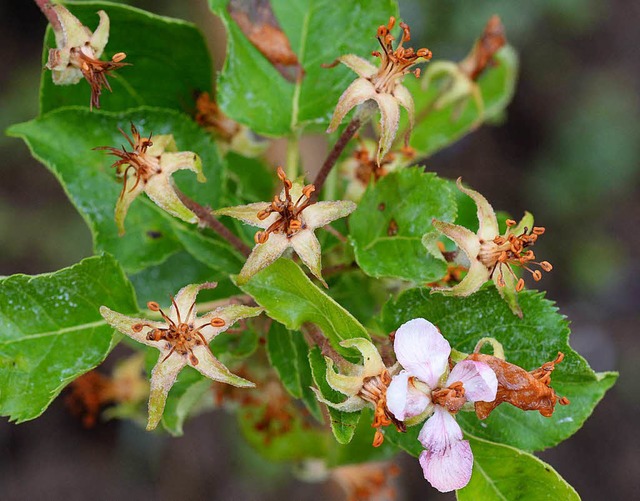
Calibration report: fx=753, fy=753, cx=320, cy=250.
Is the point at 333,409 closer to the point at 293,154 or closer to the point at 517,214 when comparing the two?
the point at 293,154

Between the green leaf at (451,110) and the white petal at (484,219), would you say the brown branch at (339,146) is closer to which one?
the white petal at (484,219)

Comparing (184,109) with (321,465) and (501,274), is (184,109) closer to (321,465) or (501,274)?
(501,274)

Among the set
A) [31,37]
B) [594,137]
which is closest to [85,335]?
[31,37]

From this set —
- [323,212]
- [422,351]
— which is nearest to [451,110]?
[323,212]

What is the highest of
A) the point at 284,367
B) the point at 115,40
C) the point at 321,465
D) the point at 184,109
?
the point at 115,40

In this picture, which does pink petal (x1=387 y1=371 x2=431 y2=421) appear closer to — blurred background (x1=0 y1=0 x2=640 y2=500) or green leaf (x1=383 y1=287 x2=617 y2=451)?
green leaf (x1=383 y1=287 x2=617 y2=451)

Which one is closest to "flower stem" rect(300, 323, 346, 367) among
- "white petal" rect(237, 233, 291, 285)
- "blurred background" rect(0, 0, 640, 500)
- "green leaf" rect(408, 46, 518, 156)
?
"white petal" rect(237, 233, 291, 285)
